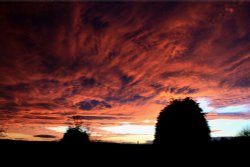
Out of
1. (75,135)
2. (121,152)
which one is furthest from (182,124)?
(75,135)

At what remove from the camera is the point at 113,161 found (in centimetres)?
1483

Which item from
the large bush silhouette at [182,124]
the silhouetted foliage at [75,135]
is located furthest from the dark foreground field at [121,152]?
the silhouetted foliage at [75,135]

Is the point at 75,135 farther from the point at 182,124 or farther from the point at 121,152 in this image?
the point at 182,124

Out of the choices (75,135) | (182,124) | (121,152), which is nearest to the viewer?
(182,124)

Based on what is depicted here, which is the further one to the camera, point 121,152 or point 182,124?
point 121,152

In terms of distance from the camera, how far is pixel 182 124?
1542 centimetres

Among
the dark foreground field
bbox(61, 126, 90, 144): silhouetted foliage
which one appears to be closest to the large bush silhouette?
the dark foreground field

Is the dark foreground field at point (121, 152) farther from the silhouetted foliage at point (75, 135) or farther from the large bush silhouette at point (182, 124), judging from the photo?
the silhouetted foliage at point (75, 135)

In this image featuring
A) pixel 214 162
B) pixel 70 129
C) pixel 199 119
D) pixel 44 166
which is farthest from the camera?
pixel 70 129

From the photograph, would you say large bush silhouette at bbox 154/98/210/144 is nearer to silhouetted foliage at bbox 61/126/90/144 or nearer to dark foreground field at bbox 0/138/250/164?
dark foreground field at bbox 0/138/250/164

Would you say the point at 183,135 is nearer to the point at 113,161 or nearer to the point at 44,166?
the point at 113,161

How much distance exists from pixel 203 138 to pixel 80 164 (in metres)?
7.01

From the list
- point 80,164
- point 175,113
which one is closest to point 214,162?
point 175,113

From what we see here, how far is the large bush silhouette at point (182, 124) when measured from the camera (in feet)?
49.8
